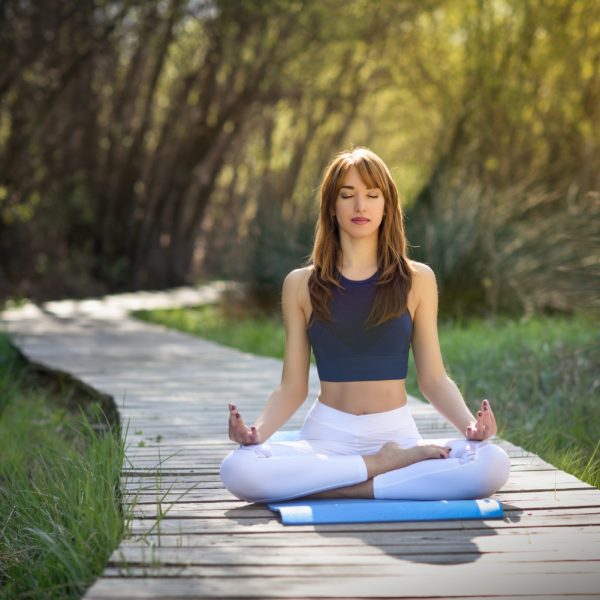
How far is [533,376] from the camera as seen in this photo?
7246 mm

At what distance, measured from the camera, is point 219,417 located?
19.2 ft

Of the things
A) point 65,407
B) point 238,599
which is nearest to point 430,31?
point 65,407

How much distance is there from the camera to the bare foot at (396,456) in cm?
378

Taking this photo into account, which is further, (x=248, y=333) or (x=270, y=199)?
(x=270, y=199)

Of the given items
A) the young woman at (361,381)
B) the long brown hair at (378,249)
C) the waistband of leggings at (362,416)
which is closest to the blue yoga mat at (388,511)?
the young woman at (361,381)

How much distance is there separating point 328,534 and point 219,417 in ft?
8.33

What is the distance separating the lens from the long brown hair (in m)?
3.95

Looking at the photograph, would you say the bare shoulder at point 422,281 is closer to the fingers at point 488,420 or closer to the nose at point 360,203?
the nose at point 360,203

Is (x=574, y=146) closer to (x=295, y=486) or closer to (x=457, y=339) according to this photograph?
(x=457, y=339)

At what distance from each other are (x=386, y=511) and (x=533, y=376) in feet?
12.8

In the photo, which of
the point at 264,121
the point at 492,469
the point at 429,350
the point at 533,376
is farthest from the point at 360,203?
the point at 264,121

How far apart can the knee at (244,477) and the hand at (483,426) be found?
28.8 inches

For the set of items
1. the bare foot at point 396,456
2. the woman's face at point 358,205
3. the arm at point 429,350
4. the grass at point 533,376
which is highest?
the woman's face at point 358,205

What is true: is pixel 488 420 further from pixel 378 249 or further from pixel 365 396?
pixel 378 249
